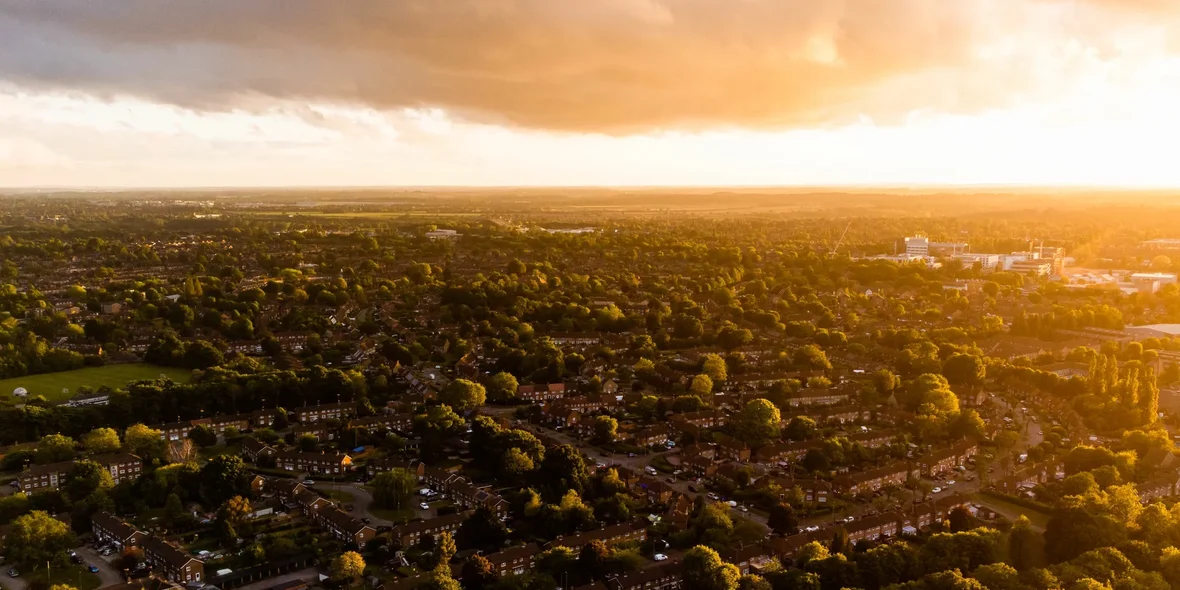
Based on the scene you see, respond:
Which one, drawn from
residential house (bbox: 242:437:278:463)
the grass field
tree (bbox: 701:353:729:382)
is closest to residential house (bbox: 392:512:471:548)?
residential house (bbox: 242:437:278:463)

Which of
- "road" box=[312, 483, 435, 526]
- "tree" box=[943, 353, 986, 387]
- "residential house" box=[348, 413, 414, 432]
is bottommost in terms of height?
"road" box=[312, 483, 435, 526]

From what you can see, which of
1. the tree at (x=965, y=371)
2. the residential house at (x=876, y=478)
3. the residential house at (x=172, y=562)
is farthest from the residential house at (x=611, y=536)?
the tree at (x=965, y=371)

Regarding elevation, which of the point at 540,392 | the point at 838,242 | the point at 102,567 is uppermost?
the point at 838,242

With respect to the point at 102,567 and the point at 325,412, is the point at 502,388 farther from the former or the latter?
the point at 102,567

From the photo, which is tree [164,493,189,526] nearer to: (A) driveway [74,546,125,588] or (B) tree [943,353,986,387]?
(A) driveway [74,546,125,588]

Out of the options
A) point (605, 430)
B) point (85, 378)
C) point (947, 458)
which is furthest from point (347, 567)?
point (85, 378)
